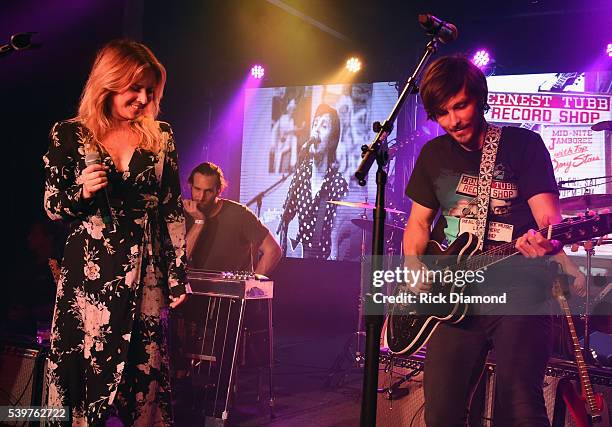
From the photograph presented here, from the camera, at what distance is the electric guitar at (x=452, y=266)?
2.69 meters

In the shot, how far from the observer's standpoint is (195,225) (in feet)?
18.4

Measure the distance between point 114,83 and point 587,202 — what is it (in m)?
4.21

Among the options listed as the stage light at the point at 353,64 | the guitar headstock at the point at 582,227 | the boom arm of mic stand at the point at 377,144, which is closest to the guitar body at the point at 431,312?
the guitar headstock at the point at 582,227

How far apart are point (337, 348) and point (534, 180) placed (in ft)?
21.2

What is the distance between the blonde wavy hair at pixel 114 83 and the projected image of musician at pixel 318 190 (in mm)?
7130

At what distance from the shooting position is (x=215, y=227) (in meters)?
5.58

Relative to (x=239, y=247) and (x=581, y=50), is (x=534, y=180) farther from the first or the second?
(x=581, y=50)

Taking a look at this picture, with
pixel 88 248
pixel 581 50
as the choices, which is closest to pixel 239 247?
pixel 88 248

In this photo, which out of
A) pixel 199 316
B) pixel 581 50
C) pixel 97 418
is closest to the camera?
pixel 97 418

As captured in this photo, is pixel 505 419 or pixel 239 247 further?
pixel 239 247

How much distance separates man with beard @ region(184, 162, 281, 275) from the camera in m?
5.54

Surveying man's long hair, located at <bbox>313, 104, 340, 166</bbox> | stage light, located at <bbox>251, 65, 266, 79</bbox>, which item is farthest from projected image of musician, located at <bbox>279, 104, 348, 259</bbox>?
stage light, located at <bbox>251, 65, 266, 79</bbox>

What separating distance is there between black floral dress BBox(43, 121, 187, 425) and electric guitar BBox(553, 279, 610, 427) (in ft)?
6.99

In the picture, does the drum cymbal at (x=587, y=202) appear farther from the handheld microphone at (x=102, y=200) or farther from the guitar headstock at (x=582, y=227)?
the handheld microphone at (x=102, y=200)
